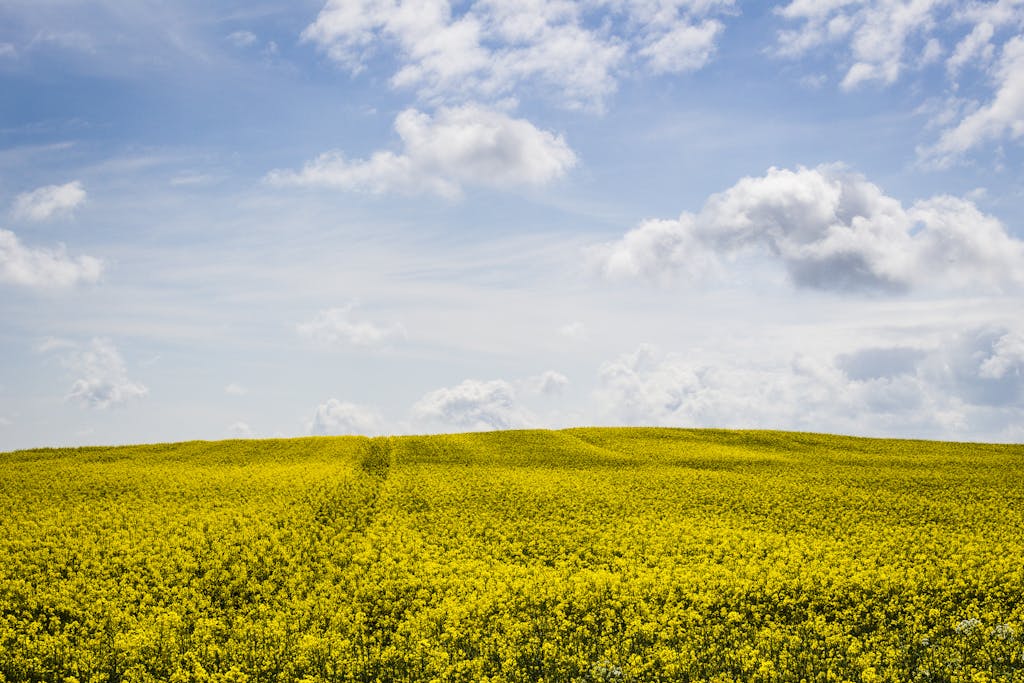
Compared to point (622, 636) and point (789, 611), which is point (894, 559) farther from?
point (622, 636)

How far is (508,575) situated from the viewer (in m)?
27.2

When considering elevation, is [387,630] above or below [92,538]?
below

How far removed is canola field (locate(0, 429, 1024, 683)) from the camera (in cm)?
2011

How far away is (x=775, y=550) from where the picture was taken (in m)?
29.9

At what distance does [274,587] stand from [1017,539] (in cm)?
3571

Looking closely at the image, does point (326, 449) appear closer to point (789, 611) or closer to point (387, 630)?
point (387, 630)

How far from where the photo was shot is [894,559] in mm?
28500

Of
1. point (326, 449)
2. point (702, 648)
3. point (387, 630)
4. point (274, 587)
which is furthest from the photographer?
point (326, 449)

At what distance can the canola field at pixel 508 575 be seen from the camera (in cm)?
2011

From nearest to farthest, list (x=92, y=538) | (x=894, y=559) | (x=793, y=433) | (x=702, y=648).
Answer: (x=702, y=648) < (x=894, y=559) < (x=92, y=538) < (x=793, y=433)

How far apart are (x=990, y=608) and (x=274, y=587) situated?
2789 cm

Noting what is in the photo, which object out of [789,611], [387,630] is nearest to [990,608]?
[789,611]

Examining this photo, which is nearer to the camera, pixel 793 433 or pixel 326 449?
pixel 326 449

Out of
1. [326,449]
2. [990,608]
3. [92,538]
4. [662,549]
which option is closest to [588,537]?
[662,549]
